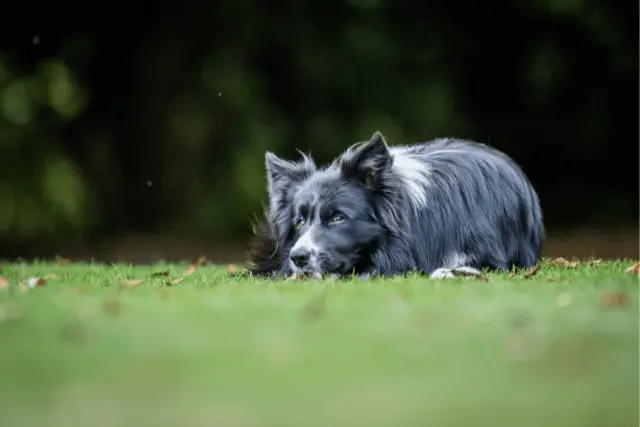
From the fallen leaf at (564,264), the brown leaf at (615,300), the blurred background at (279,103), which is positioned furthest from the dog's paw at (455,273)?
the blurred background at (279,103)

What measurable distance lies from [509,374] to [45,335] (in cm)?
234

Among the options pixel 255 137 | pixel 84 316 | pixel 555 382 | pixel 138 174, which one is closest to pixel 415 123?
pixel 255 137

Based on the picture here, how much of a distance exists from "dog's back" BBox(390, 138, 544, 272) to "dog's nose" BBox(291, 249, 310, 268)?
970mm

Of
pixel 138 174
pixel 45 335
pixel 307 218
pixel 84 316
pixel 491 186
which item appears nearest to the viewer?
pixel 45 335

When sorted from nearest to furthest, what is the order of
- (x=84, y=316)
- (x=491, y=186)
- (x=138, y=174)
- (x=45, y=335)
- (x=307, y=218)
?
(x=45, y=335), (x=84, y=316), (x=307, y=218), (x=491, y=186), (x=138, y=174)

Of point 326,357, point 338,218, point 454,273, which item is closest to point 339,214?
point 338,218

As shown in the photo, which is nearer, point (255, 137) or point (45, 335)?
point (45, 335)

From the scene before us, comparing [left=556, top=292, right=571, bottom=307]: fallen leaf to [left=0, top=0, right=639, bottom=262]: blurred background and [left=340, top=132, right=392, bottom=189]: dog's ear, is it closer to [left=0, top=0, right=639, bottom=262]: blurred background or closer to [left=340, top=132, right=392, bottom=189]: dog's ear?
[left=340, top=132, right=392, bottom=189]: dog's ear

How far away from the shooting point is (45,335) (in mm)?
4867

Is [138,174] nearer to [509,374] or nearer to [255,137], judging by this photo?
[255,137]

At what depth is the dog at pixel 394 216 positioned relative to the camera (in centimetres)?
760

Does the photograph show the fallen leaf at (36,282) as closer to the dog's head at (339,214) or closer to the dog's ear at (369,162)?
the dog's head at (339,214)

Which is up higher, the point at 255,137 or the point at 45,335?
the point at 45,335

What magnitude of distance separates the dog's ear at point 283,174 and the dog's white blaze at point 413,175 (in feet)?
2.39
